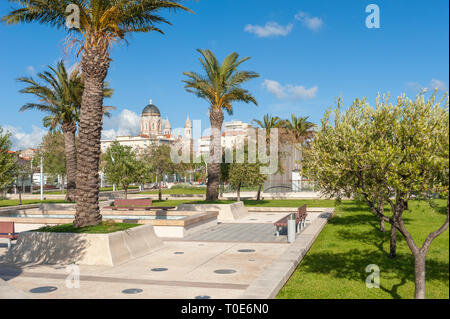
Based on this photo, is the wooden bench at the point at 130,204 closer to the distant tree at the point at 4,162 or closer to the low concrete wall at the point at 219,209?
the low concrete wall at the point at 219,209

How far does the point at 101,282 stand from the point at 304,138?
40.4 metres

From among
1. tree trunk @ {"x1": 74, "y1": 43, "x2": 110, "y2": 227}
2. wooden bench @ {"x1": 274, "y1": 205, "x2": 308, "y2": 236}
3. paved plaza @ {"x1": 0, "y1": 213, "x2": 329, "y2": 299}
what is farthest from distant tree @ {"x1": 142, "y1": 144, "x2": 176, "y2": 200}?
tree trunk @ {"x1": 74, "y1": 43, "x2": 110, "y2": 227}

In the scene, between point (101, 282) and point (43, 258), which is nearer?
point (101, 282)

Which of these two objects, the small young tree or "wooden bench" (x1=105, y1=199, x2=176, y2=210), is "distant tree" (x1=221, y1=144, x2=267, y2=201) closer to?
"wooden bench" (x1=105, y1=199, x2=176, y2=210)

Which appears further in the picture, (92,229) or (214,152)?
(214,152)

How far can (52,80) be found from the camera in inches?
1043

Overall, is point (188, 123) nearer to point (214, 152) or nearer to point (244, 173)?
point (244, 173)

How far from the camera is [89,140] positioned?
12406mm

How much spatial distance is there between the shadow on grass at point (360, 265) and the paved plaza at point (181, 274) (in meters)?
0.52

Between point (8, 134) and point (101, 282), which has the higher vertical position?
point (8, 134)

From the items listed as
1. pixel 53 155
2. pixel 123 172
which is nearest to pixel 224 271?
pixel 123 172

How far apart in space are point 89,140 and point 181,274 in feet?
17.1
